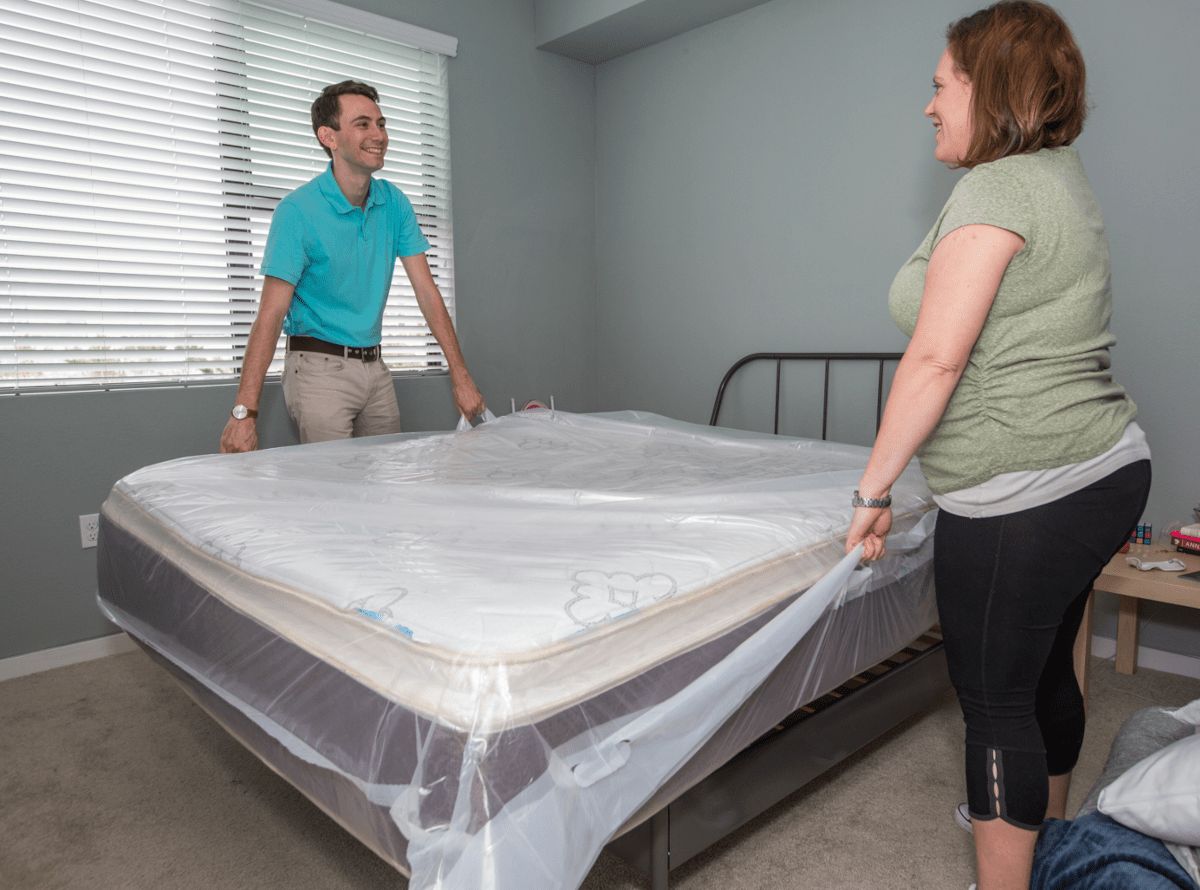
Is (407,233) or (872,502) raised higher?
Answer: (407,233)

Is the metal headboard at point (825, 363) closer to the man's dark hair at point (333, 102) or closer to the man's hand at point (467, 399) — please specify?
the man's hand at point (467, 399)

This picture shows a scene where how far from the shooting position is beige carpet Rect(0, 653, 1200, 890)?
4.52 feet

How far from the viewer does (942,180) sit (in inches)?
96.1

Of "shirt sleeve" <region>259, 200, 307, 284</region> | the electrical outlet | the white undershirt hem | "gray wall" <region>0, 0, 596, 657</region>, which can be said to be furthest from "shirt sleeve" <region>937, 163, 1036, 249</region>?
the electrical outlet

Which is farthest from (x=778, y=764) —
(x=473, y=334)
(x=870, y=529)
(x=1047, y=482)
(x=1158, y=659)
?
(x=473, y=334)

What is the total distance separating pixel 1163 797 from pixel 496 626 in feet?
2.65

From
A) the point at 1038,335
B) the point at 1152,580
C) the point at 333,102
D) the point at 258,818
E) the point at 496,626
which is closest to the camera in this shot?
the point at 496,626

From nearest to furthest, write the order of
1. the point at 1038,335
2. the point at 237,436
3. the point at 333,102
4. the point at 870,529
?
the point at 1038,335
the point at 870,529
the point at 237,436
the point at 333,102

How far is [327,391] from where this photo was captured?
2354 mm

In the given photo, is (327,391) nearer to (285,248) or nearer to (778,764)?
(285,248)

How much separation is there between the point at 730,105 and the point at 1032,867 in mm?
2735

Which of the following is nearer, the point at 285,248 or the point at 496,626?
the point at 496,626

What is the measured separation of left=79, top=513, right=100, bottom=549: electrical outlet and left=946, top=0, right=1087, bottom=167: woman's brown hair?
2.55 m

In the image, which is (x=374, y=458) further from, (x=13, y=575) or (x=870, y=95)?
(x=870, y=95)
